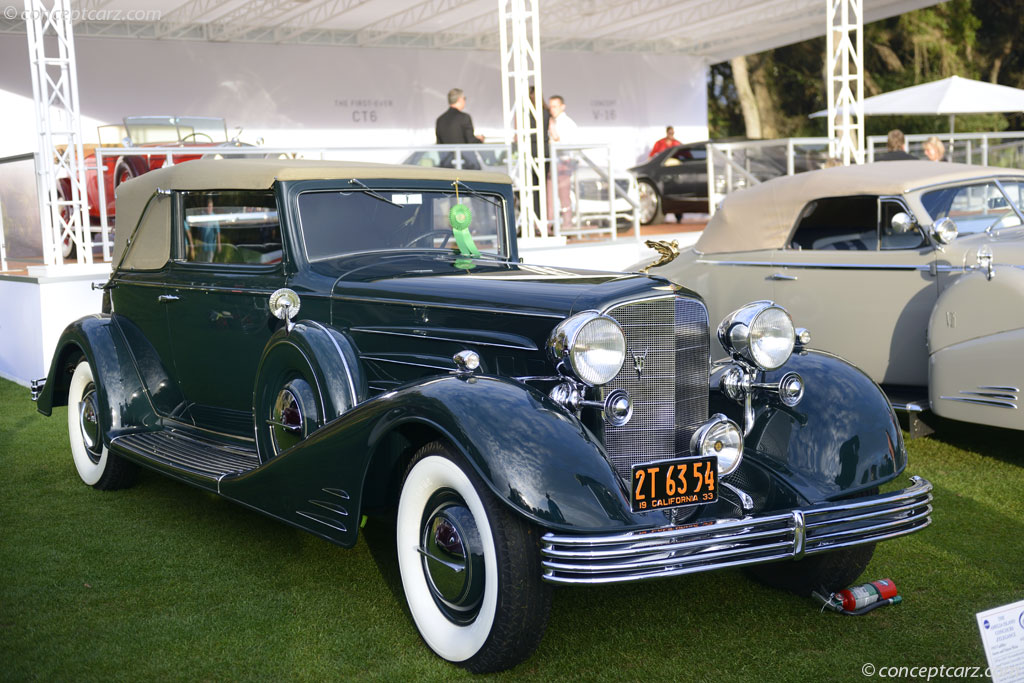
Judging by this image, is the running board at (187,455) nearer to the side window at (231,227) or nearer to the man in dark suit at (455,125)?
the side window at (231,227)

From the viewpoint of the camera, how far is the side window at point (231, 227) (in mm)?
4613

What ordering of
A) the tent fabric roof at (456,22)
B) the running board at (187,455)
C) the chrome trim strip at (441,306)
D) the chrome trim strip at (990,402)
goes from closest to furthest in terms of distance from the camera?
the chrome trim strip at (441,306)
the running board at (187,455)
the chrome trim strip at (990,402)
the tent fabric roof at (456,22)

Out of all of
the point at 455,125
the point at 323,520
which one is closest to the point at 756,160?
the point at 455,125

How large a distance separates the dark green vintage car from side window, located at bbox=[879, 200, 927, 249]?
2.52 m

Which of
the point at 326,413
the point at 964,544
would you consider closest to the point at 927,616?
the point at 964,544

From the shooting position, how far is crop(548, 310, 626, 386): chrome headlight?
3.22 metres

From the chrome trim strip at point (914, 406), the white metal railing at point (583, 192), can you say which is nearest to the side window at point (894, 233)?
the chrome trim strip at point (914, 406)

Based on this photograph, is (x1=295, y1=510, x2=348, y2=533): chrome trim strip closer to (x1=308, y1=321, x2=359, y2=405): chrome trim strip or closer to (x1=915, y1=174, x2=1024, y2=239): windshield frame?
(x1=308, y1=321, x2=359, y2=405): chrome trim strip

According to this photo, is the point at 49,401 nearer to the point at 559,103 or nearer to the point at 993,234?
the point at 993,234

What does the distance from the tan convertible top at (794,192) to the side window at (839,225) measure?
0.07 metres

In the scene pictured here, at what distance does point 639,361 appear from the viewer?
3.47m

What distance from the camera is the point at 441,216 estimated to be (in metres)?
4.81

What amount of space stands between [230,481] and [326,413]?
51cm

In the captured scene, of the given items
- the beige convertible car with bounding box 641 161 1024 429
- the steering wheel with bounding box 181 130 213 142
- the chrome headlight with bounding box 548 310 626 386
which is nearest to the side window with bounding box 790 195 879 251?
the beige convertible car with bounding box 641 161 1024 429
